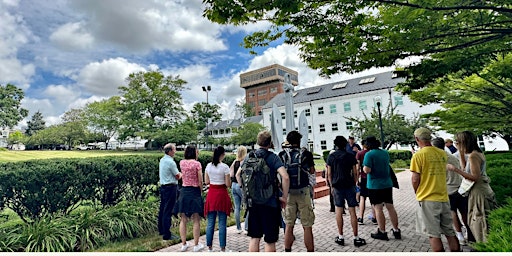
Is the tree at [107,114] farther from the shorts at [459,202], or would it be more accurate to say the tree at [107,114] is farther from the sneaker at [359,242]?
the shorts at [459,202]

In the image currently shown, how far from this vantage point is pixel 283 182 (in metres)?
3.11

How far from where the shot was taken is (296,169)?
3.59 metres

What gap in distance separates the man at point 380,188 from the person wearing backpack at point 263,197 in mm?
2109

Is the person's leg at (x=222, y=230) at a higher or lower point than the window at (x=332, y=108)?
lower

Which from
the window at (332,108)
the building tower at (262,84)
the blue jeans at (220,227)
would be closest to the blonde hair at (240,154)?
the blue jeans at (220,227)

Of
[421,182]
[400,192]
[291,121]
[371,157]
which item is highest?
[291,121]

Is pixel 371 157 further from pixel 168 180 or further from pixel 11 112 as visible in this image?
pixel 11 112

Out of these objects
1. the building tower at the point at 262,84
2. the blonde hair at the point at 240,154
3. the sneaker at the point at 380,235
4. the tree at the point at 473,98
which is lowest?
the sneaker at the point at 380,235

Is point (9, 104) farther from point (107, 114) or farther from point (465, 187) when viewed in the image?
point (107, 114)

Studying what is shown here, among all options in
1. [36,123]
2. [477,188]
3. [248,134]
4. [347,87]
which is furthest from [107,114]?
[36,123]

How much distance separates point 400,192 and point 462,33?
6.50 m

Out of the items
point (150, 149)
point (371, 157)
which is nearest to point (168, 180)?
point (371, 157)

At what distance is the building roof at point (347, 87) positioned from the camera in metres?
34.3

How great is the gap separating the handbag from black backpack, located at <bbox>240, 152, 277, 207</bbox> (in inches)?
110
